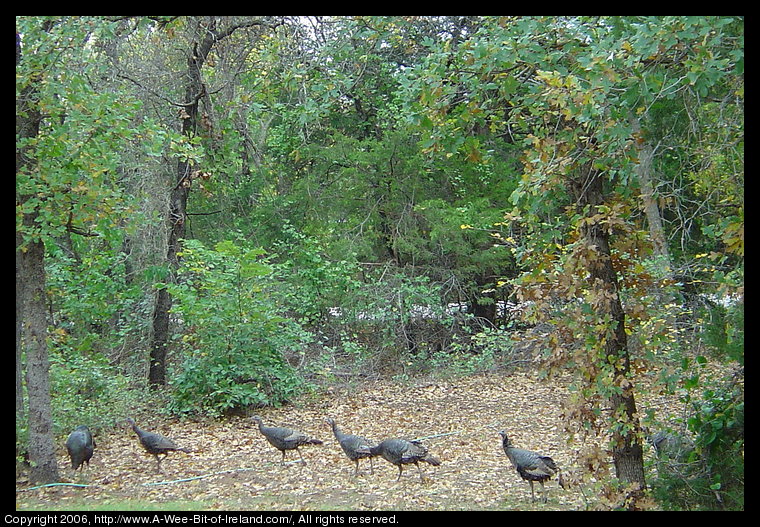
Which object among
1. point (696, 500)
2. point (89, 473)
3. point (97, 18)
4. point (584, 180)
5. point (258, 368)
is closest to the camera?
point (696, 500)

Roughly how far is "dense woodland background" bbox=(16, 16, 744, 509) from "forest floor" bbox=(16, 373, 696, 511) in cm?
40

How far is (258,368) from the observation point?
33.2ft

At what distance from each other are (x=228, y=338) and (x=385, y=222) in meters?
4.48

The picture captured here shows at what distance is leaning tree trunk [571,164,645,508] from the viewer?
4.99 meters

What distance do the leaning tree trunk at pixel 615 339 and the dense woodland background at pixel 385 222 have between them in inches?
0.9

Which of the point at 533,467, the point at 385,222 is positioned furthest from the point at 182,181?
the point at 533,467

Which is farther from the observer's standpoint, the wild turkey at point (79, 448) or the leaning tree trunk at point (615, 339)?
the wild turkey at point (79, 448)

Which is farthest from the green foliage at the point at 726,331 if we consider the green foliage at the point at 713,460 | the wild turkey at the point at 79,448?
the wild turkey at the point at 79,448

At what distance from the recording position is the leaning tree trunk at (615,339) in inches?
197

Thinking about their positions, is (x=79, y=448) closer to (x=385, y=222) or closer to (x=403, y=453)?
(x=403, y=453)

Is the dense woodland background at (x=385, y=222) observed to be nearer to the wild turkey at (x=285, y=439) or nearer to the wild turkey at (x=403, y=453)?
the wild turkey at (x=403, y=453)
